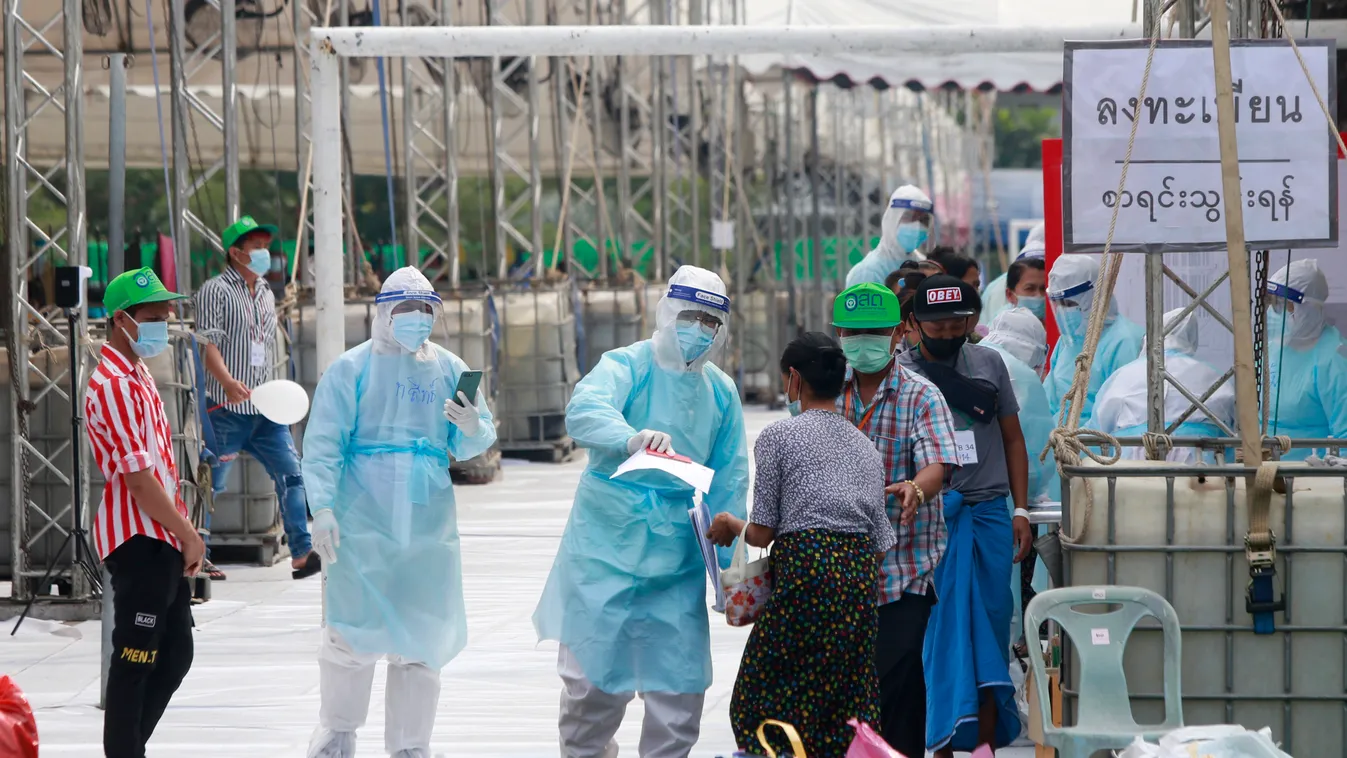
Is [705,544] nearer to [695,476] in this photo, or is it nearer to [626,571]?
[695,476]

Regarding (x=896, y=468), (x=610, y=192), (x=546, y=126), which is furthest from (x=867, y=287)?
(x=610, y=192)

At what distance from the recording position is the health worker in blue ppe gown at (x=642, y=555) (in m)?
5.09

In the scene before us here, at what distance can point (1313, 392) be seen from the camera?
22.7ft

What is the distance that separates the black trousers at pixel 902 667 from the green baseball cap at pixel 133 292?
97.1 inches

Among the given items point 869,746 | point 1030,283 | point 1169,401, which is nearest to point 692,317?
point 869,746

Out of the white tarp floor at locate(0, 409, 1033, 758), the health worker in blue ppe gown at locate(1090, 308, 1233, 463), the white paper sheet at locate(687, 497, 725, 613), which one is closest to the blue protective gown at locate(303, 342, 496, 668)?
the white tarp floor at locate(0, 409, 1033, 758)

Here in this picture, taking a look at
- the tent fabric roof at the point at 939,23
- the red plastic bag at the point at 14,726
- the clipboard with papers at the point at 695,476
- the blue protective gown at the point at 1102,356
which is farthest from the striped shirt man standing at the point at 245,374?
the red plastic bag at the point at 14,726

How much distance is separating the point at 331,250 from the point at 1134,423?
3.32 metres

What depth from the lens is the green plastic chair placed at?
3.94 meters

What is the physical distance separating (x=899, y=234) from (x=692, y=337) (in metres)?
3.79

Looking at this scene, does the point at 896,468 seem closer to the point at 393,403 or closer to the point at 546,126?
the point at 393,403

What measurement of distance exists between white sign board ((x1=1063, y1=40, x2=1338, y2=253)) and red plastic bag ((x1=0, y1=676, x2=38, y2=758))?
2.95 meters

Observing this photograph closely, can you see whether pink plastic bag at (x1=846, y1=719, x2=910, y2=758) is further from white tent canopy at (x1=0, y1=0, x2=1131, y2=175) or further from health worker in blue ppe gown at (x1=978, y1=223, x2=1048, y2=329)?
white tent canopy at (x1=0, y1=0, x2=1131, y2=175)

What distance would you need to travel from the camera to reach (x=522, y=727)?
633 cm
